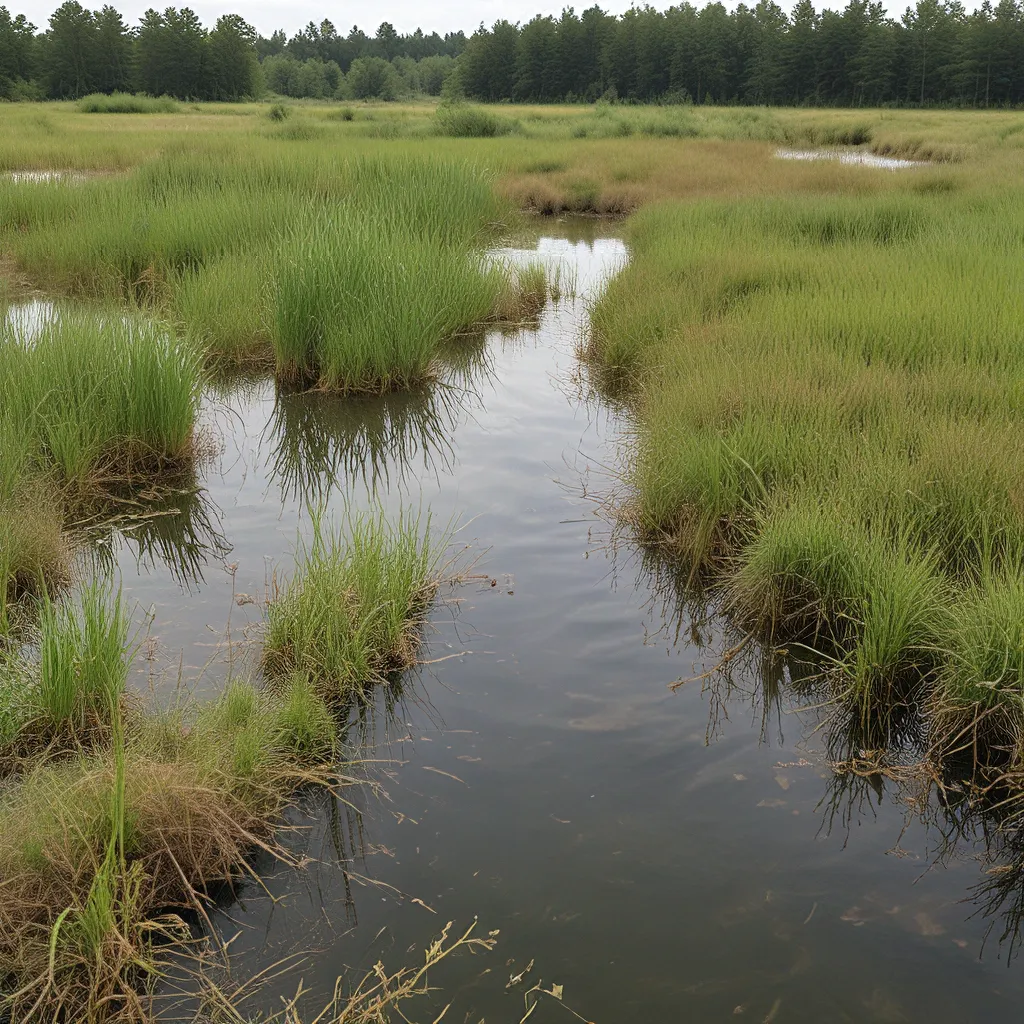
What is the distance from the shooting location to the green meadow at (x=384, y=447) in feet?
8.82

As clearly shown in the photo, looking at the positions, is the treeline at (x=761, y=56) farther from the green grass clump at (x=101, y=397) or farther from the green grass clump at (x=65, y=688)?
the green grass clump at (x=65, y=688)

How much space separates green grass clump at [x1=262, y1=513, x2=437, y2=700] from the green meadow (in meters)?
0.02

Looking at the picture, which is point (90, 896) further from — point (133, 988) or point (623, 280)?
point (623, 280)

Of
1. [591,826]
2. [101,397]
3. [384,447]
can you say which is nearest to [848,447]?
[591,826]

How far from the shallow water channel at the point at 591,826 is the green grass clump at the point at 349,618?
143mm

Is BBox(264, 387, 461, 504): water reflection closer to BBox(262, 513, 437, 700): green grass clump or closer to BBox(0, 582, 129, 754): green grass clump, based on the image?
BBox(262, 513, 437, 700): green grass clump

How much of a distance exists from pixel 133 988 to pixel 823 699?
2663mm

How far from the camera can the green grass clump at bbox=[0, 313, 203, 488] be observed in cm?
516

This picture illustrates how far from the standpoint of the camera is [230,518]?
5281 mm

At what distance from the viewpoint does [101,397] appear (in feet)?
17.9

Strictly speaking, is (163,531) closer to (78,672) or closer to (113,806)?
(78,672)

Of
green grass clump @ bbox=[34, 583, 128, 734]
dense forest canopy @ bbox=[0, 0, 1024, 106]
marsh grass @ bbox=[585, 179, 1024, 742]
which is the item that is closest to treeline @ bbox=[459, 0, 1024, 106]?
dense forest canopy @ bbox=[0, 0, 1024, 106]

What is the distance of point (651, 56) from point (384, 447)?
259ft

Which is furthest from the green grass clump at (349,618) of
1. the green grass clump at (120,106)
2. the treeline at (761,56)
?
the treeline at (761,56)
